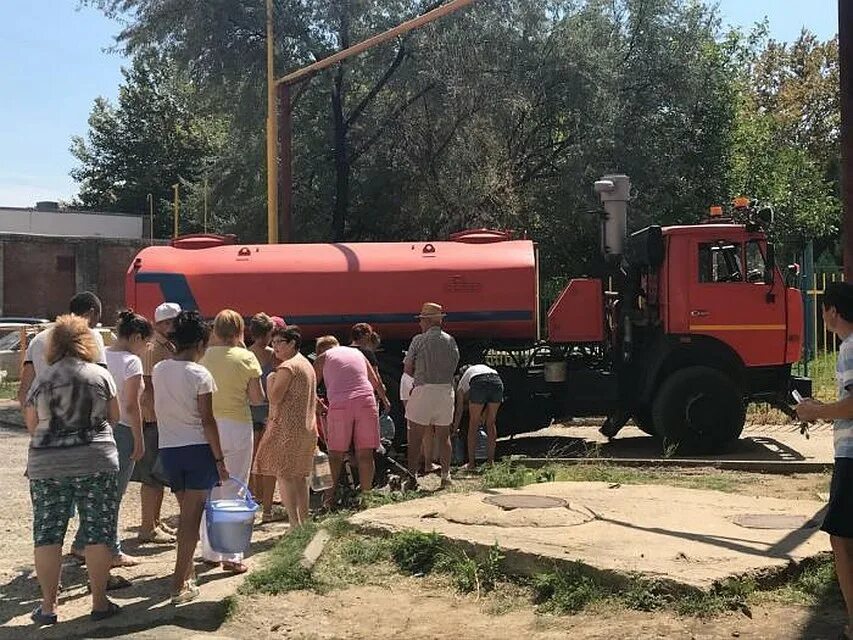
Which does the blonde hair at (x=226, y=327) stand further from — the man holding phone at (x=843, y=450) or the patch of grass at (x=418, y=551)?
the man holding phone at (x=843, y=450)

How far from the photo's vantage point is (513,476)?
893 centimetres

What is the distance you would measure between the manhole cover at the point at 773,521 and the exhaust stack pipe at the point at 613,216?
20.0 feet

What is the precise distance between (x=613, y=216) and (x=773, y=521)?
674cm

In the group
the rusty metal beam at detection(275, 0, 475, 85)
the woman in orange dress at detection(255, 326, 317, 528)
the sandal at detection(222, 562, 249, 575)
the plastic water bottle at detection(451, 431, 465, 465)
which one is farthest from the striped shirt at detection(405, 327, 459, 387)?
the rusty metal beam at detection(275, 0, 475, 85)

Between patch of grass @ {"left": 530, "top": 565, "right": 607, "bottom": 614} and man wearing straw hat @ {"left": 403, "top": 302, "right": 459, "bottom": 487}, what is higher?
man wearing straw hat @ {"left": 403, "top": 302, "right": 459, "bottom": 487}

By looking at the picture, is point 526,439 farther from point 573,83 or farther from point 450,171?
point 573,83

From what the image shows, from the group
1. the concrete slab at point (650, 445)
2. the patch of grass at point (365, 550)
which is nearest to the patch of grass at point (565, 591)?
the patch of grass at point (365, 550)

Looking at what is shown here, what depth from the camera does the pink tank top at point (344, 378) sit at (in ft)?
27.1

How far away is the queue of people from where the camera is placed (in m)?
5.52

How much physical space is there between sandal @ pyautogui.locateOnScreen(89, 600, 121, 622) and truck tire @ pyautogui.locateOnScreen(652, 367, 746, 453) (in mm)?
7764

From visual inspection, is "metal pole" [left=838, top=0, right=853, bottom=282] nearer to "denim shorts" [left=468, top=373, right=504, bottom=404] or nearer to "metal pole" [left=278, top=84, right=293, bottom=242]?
"denim shorts" [left=468, top=373, right=504, bottom=404]

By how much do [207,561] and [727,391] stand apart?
24.1 feet

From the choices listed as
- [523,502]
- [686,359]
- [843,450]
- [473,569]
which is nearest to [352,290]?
[686,359]

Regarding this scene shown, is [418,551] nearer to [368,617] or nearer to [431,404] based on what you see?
[368,617]
